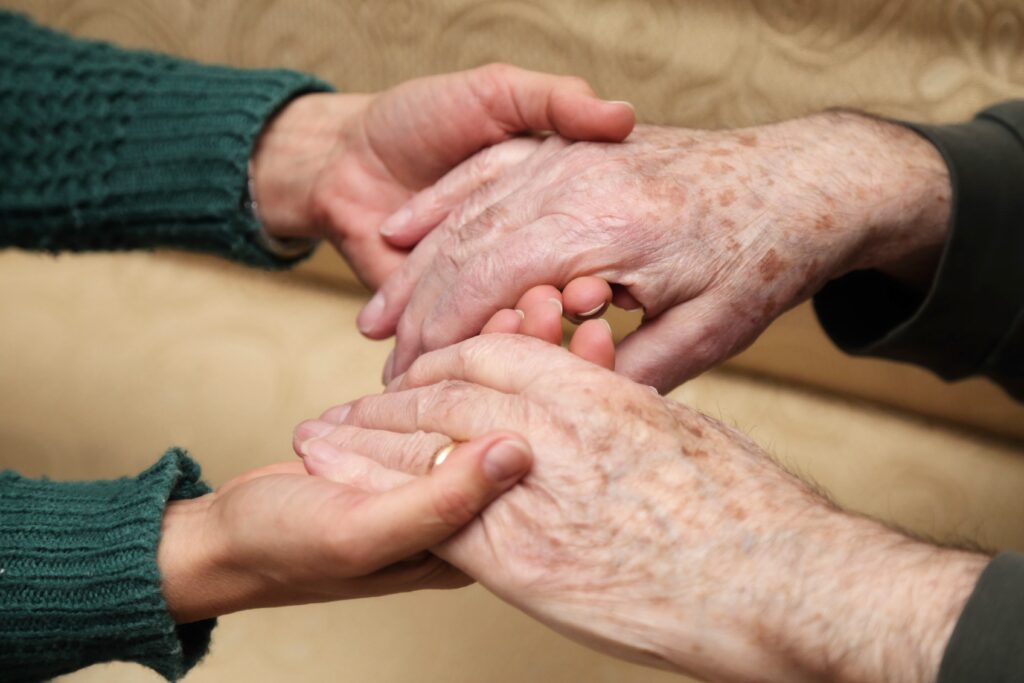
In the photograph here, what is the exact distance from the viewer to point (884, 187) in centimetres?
89

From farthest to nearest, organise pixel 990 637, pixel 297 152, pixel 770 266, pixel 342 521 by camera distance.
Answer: pixel 297 152, pixel 770 266, pixel 342 521, pixel 990 637

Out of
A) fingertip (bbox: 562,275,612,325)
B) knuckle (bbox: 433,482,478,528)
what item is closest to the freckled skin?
fingertip (bbox: 562,275,612,325)

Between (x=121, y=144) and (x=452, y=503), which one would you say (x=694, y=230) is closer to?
(x=452, y=503)

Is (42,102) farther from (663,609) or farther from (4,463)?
(663,609)

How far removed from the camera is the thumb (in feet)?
2.04

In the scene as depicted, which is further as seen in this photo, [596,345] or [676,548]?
[596,345]

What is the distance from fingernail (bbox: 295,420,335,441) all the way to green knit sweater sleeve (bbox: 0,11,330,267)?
38 centimetres

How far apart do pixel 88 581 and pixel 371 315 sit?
0.39 m

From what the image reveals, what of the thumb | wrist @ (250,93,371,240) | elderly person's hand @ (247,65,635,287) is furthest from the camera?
wrist @ (250,93,371,240)

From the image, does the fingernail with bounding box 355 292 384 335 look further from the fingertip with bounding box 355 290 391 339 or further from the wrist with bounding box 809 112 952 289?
the wrist with bounding box 809 112 952 289

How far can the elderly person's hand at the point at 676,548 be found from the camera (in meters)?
0.57

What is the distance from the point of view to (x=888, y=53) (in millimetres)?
1090

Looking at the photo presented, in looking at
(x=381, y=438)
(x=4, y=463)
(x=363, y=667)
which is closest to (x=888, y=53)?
(x=381, y=438)

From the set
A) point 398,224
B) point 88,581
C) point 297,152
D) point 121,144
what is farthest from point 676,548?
point 121,144
